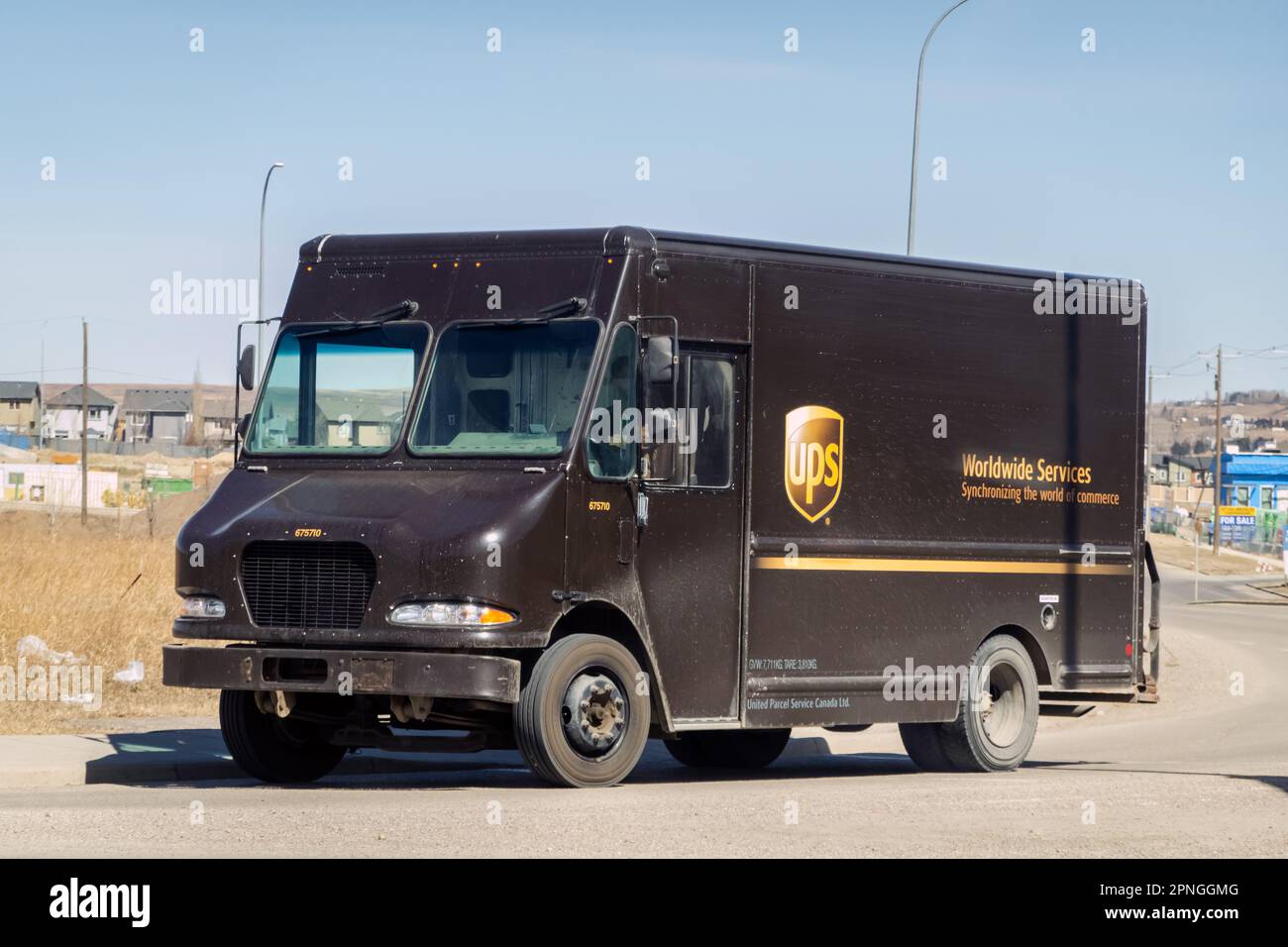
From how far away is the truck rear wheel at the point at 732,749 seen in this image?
15.3 metres

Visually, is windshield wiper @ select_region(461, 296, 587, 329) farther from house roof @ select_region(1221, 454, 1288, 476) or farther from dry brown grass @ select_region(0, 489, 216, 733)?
house roof @ select_region(1221, 454, 1288, 476)

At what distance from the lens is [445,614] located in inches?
438

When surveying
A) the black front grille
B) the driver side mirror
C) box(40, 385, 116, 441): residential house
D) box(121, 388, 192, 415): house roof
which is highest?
box(121, 388, 192, 415): house roof

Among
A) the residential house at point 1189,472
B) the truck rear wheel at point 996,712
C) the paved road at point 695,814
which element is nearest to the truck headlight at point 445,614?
the paved road at point 695,814

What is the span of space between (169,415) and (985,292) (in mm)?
183536

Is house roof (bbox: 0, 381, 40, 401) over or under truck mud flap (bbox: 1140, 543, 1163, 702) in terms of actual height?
over

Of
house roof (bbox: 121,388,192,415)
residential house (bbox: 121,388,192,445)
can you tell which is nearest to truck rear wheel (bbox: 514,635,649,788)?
residential house (bbox: 121,388,192,445)

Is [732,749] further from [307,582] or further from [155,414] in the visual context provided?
[155,414]

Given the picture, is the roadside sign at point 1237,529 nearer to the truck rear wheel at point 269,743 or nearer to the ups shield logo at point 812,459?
the ups shield logo at point 812,459

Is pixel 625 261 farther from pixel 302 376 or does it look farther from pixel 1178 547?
pixel 1178 547

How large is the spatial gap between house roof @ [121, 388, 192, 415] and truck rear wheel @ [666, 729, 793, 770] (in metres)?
178

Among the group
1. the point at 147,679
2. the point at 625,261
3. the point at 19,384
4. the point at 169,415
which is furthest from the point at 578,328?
the point at 169,415

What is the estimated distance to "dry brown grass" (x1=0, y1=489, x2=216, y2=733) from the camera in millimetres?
16625

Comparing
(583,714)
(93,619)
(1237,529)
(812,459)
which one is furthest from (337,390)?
(1237,529)
